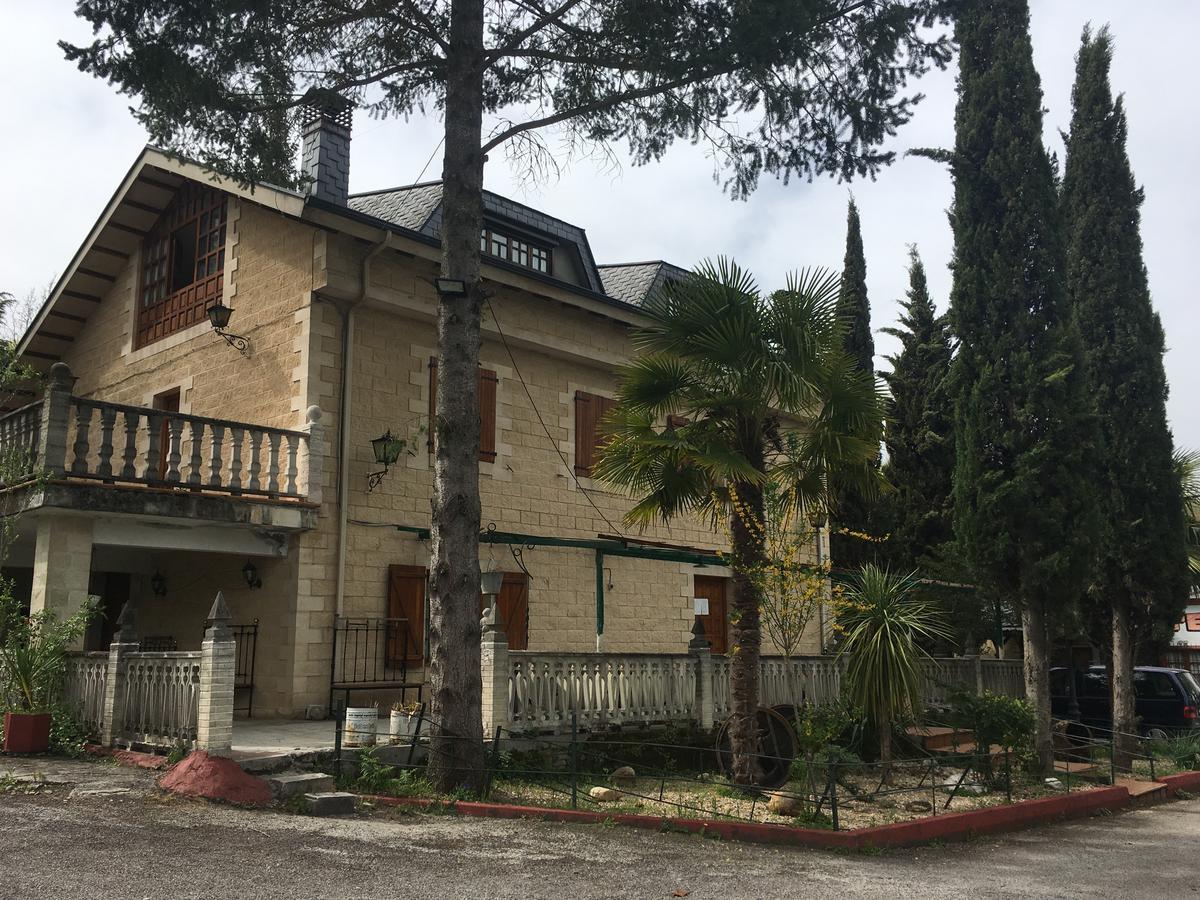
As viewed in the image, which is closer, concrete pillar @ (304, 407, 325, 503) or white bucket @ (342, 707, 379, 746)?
white bucket @ (342, 707, 379, 746)

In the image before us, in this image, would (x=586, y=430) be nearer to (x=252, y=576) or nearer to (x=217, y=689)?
(x=252, y=576)

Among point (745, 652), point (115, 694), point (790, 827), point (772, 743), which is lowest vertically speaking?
point (790, 827)

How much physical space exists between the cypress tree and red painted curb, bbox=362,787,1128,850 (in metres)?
3.53

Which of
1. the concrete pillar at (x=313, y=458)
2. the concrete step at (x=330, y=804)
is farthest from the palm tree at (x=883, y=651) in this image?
the concrete pillar at (x=313, y=458)

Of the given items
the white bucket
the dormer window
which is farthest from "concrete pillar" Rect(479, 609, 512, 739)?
the dormer window

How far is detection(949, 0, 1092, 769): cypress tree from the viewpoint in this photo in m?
13.0

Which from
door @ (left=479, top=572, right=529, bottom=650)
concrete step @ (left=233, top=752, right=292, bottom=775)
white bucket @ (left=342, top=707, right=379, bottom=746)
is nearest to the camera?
concrete step @ (left=233, top=752, right=292, bottom=775)

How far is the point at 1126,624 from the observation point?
51.8 ft

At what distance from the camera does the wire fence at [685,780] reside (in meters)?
9.04

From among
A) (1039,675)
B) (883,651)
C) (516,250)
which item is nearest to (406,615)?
(883,651)

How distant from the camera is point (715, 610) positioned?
725 inches

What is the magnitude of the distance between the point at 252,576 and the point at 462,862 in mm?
7282

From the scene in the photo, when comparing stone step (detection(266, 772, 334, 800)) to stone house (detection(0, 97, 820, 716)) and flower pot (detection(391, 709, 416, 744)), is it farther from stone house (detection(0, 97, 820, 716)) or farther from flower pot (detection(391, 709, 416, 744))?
stone house (detection(0, 97, 820, 716))

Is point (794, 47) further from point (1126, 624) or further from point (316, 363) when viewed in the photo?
point (1126, 624)
